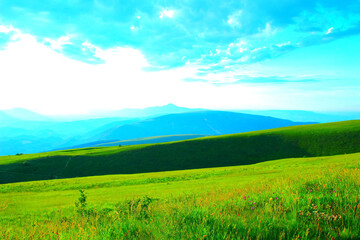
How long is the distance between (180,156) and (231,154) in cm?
2103

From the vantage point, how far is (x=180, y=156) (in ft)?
287

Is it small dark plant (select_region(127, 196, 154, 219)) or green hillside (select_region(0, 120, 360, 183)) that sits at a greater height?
small dark plant (select_region(127, 196, 154, 219))

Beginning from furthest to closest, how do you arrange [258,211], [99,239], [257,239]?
[258,211]
[99,239]
[257,239]

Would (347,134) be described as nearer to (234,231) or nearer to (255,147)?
(255,147)

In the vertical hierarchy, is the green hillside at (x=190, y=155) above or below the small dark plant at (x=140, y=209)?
below

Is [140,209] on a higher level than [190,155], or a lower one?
higher

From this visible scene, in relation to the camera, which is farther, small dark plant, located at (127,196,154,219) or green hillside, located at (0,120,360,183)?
green hillside, located at (0,120,360,183)

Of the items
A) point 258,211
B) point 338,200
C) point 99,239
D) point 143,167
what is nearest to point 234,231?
point 258,211

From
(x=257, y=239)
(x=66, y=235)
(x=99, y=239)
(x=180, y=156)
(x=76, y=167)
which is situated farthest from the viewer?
(x=180, y=156)

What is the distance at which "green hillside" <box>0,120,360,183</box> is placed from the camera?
77625mm

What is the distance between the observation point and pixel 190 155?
88.0m

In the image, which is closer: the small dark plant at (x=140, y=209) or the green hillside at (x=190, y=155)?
the small dark plant at (x=140, y=209)

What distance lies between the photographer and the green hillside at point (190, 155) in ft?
255

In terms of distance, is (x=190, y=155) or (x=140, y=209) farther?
(x=190, y=155)
